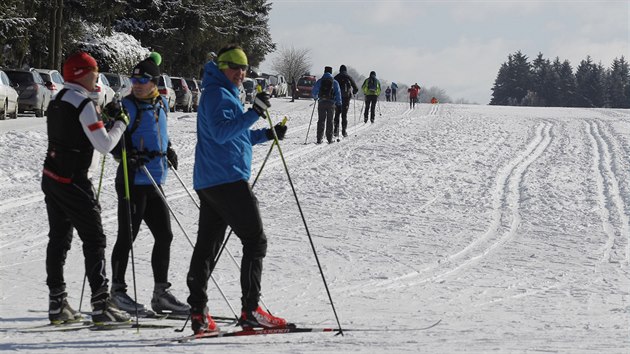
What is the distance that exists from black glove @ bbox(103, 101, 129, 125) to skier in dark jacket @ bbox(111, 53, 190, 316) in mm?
494

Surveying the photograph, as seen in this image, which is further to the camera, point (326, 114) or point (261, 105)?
point (326, 114)

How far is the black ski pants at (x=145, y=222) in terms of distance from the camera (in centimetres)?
681

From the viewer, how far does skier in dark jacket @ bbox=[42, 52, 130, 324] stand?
19.4ft

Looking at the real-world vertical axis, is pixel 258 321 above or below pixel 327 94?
below

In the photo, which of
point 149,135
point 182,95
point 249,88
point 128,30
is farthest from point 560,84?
point 149,135

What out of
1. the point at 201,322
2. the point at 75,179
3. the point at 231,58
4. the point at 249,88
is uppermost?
the point at 231,58

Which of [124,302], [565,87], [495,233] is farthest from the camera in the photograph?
[565,87]

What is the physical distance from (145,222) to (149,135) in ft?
2.12

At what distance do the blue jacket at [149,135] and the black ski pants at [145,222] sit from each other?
0.10m

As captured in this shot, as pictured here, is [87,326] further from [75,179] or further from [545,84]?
[545,84]

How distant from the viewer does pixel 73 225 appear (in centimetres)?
619

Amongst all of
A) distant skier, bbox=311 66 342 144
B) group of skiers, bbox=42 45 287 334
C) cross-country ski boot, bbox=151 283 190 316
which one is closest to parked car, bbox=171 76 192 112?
distant skier, bbox=311 66 342 144

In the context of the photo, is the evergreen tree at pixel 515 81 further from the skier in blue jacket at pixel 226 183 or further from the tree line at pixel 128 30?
the skier in blue jacket at pixel 226 183

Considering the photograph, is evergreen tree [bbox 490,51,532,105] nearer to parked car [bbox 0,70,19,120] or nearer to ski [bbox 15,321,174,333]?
parked car [bbox 0,70,19,120]
